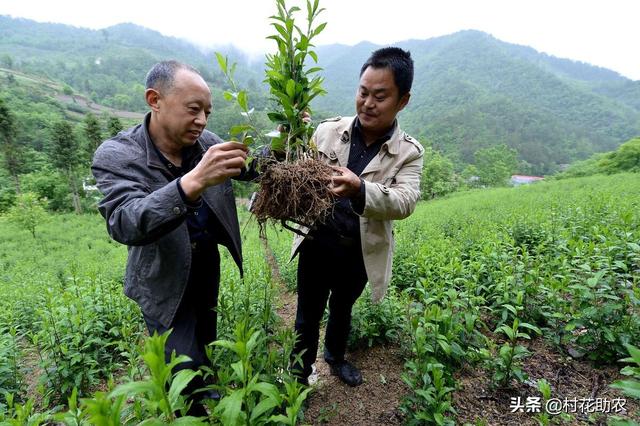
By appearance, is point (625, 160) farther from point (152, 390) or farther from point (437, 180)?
point (152, 390)

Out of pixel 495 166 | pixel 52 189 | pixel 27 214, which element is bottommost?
pixel 52 189

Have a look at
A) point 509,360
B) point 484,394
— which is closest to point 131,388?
point 509,360

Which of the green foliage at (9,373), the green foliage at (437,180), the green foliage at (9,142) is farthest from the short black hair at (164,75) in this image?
the green foliage at (437,180)

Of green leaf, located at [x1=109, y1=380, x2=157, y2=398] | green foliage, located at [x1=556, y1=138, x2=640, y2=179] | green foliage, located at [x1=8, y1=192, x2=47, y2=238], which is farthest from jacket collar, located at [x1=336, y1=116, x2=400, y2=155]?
green foliage, located at [x1=556, y1=138, x2=640, y2=179]

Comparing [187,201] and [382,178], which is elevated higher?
[382,178]

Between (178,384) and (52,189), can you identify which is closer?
(178,384)

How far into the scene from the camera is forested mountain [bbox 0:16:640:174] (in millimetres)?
71875

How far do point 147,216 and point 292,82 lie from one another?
124 cm

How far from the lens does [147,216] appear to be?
1.61 metres

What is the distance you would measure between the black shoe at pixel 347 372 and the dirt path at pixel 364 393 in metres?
0.05

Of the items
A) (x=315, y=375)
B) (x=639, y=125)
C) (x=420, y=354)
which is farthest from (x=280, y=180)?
(x=639, y=125)

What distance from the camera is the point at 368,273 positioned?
250 cm

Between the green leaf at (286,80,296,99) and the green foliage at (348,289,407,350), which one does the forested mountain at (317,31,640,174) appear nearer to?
the green foliage at (348,289,407,350)

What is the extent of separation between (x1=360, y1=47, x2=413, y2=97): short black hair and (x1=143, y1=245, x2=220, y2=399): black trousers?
183 cm
